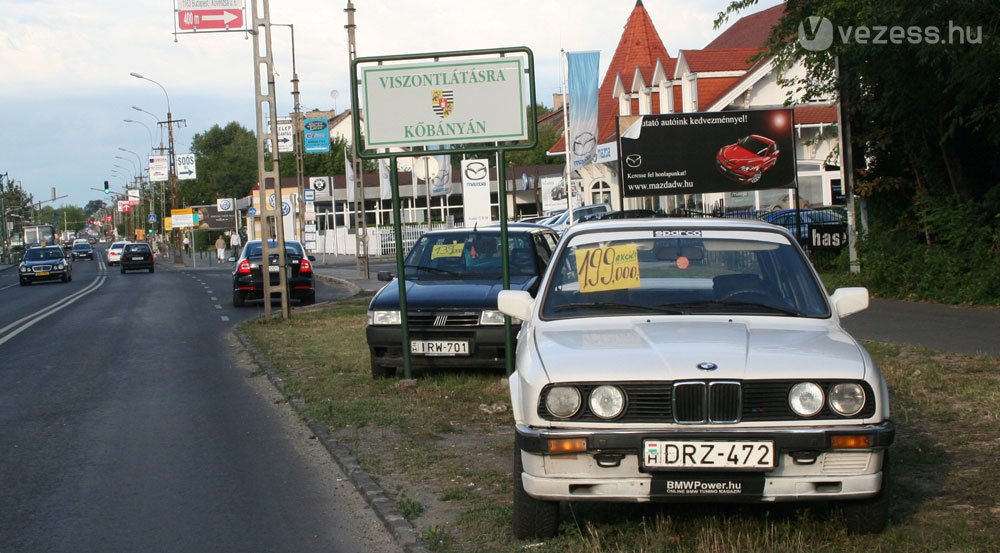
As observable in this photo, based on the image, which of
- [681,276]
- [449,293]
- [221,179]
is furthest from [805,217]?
[221,179]

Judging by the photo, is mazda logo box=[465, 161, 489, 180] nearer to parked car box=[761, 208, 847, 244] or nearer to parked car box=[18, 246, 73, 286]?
parked car box=[761, 208, 847, 244]

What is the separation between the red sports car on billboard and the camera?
2522cm

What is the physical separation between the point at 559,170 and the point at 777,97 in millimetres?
39364

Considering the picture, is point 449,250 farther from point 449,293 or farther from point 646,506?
point 646,506

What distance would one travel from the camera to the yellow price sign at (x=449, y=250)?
42.1 ft

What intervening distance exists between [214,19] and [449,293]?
11664 mm

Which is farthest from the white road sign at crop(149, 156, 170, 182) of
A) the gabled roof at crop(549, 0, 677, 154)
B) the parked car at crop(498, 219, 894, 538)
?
the parked car at crop(498, 219, 894, 538)

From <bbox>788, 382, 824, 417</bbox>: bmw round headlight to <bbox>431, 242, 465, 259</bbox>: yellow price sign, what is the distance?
7.86 meters

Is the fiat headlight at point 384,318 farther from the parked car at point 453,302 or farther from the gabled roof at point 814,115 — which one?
the gabled roof at point 814,115

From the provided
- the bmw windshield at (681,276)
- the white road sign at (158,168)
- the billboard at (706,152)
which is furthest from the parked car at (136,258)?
the bmw windshield at (681,276)

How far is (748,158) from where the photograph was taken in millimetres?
25500

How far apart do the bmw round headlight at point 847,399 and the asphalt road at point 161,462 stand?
2.26 m

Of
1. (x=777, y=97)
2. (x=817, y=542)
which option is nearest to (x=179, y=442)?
Result: (x=817, y=542)

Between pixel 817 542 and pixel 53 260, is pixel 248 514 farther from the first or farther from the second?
pixel 53 260
